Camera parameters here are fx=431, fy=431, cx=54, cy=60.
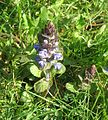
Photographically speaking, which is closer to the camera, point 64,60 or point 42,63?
point 42,63

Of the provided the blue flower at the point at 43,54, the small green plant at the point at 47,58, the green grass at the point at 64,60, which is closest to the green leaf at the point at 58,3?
the green grass at the point at 64,60

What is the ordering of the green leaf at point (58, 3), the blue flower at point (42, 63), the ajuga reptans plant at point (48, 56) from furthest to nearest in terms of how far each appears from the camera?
the green leaf at point (58, 3), the blue flower at point (42, 63), the ajuga reptans plant at point (48, 56)

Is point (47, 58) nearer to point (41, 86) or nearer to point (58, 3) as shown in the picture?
point (41, 86)

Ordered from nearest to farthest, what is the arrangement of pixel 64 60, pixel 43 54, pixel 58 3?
pixel 43 54
pixel 64 60
pixel 58 3

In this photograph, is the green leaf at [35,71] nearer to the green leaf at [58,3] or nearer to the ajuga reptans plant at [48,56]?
the ajuga reptans plant at [48,56]

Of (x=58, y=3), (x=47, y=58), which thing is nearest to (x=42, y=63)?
(x=47, y=58)

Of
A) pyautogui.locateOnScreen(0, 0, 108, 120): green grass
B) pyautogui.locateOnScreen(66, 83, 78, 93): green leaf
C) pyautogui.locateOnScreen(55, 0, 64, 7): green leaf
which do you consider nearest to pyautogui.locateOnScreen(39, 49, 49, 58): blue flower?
pyautogui.locateOnScreen(0, 0, 108, 120): green grass
